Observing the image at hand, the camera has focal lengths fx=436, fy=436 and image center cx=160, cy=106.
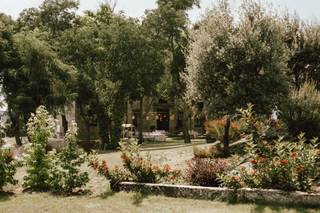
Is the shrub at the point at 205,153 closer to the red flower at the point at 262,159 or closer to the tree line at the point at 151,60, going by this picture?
the tree line at the point at 151,60

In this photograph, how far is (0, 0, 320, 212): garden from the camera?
31.9 feet

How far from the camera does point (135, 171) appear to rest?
36.3 feet

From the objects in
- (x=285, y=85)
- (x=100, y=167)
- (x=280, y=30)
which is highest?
(x=280, y=30)

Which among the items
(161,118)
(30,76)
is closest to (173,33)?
(30,76)

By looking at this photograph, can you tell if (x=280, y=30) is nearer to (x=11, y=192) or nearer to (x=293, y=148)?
(x=293, y=148)

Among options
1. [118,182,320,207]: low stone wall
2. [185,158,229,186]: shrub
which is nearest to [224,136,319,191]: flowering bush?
[118,182,320,207]: low stone wall

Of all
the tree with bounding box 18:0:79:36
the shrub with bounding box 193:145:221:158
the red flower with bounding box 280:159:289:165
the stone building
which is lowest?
the shrub with bounding box 193:145:221:158

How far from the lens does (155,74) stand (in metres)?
37.3

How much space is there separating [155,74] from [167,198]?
90.4 feet

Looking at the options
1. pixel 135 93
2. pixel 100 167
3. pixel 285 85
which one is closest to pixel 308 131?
pixel 285 85

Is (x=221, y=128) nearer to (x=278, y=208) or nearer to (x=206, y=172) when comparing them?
(x=206, y=172)

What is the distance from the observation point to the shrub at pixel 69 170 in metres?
11.0

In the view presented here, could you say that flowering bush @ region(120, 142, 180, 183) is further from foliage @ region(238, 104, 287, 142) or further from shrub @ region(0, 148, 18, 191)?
shrub @ region(0, 148, 18, 191)

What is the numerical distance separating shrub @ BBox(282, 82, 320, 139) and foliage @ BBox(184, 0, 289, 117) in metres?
2.48
